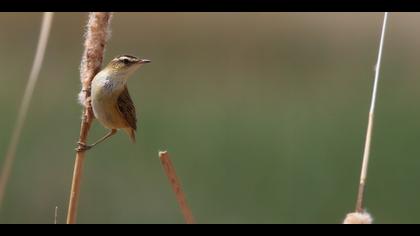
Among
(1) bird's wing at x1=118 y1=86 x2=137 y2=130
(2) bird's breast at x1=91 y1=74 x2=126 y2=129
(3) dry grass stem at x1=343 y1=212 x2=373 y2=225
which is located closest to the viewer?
(3) dry grass stem at x1=343 y1=212 x2=373 y2=225

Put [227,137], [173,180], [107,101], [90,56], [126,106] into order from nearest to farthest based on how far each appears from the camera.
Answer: [173,180] < [90,56] < [107,101] < [126,106] < [227,137]

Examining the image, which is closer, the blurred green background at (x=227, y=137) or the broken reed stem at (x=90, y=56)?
the broken reed stem at (x=90, y=56)

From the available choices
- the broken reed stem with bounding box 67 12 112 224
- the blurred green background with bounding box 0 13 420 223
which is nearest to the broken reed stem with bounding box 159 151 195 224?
the broken reed stem with bounding box 67 12 112 224

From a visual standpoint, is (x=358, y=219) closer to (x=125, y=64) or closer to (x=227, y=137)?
(x=125, y=64)

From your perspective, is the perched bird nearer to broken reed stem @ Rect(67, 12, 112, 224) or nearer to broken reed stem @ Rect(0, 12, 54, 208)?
broken reed stem @ Rect(67, 12, 112, 224)

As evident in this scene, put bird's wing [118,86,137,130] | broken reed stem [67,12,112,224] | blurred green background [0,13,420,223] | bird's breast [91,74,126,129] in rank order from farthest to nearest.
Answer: blurred green background [0,13,420,223]
bird's wing [118,86,137,130]
bird's breast [91,74,126,129]
broken reed stem [67,12,112,224]

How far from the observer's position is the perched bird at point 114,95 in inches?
91.9

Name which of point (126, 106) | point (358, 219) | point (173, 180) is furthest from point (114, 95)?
point (358, 219)

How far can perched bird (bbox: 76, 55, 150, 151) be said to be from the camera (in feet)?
7.66

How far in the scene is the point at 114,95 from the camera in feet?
8.17

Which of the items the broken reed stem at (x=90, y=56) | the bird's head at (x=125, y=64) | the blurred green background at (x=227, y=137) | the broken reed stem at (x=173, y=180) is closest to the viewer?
the broken reed stem at (x=173, y=180)

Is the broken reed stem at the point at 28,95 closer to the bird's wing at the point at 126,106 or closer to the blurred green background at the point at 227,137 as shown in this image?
the bird's wing at the point at 126,106

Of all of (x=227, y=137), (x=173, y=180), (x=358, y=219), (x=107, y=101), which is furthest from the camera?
(x=227, y=137)

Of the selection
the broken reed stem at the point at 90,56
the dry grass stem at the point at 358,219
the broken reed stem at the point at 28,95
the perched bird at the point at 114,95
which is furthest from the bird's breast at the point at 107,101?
the dry grass stem at the point at 358,219
